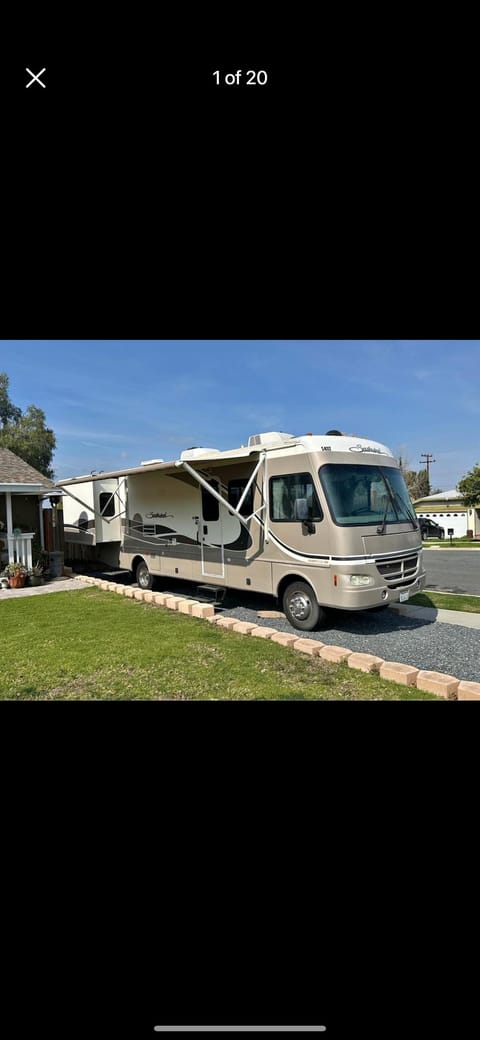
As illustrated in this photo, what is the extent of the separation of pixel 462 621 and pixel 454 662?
138cm

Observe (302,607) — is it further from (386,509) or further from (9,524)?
(9,524)

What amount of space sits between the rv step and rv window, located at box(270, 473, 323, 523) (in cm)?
148

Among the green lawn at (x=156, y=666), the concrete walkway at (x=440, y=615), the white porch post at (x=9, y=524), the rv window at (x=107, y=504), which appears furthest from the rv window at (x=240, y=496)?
the white porch post at (x=9, y=524)

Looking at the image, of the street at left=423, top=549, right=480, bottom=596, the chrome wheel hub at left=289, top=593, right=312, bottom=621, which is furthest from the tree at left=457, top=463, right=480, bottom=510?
the chrome wheel hub at left=289, top=593, right=312, bottom=621

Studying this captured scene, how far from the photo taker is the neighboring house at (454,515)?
19.1m

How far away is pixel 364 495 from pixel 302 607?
4.09 ft

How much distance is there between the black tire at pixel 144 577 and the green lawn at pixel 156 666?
1659 millimetres

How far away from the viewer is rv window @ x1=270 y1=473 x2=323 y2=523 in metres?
4.50

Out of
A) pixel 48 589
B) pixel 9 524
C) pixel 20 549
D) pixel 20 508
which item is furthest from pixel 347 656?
pixel 20 508

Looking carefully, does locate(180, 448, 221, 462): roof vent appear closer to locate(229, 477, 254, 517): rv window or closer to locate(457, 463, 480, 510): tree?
locate(229, 477, 254, 517): rv window
